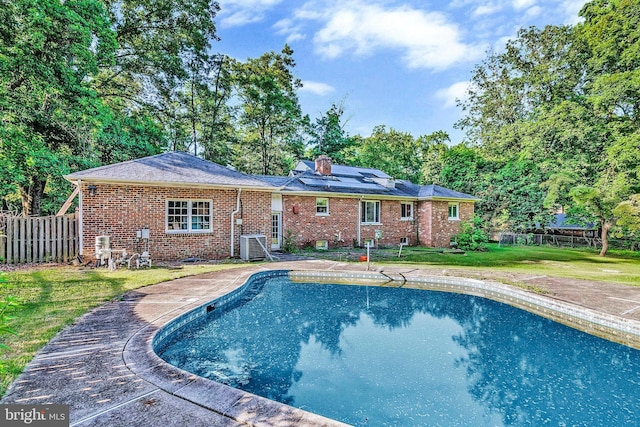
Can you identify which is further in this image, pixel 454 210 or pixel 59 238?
pixel 454 210

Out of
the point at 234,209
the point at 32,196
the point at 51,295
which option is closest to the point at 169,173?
the point at 234,209

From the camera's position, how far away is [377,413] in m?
3.76

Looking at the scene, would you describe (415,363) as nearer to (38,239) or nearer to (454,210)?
(38,239)

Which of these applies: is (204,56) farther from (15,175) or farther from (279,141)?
(15,175)

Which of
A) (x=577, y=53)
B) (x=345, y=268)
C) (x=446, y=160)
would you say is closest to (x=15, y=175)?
(x=345, y=268)

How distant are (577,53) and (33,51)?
31770mm

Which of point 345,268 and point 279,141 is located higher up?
point 279,141

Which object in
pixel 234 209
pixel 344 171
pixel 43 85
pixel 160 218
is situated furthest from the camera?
pixel 344 171

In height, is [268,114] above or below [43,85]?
above

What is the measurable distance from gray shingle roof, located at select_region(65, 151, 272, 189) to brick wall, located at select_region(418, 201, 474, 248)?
1051 cm

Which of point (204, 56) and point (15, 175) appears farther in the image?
point (204, 56)

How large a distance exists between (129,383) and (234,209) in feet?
32.6

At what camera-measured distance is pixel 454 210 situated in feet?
65.0

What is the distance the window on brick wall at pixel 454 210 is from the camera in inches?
774
